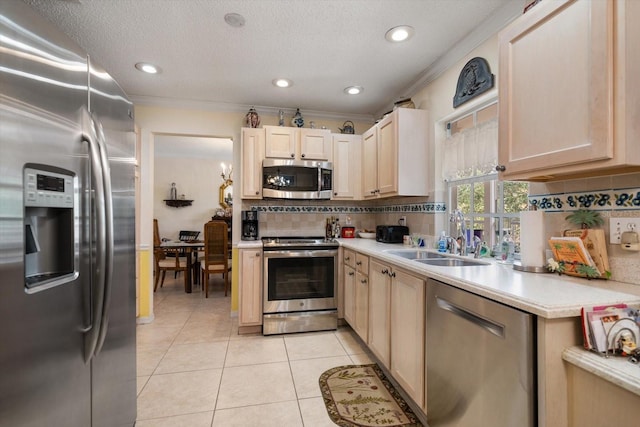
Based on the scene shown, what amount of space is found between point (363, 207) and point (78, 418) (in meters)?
3.29

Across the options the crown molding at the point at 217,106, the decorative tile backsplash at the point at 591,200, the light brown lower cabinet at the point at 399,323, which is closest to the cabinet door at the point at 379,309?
the light brown lower cabinet at the point at 399,323

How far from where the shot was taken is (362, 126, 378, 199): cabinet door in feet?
10.4

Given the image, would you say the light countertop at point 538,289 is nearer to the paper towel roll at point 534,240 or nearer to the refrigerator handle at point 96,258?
the paper towel roll at point 534,240

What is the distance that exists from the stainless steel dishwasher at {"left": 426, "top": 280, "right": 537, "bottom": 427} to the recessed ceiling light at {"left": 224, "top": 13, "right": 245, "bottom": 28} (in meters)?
2.01

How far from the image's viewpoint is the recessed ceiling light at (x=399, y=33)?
204cm

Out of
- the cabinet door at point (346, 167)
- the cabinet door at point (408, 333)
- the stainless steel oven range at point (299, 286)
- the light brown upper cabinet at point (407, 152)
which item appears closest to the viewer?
the cabinet door at point (408, 333)

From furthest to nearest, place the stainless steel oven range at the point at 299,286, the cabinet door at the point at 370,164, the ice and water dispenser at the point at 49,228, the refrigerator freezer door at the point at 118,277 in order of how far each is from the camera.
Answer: the cabinet door at the point at 370,164, the stainless steel oven range at the point at 299,286, the refrigerator freezer door at the point at 118,277, the ice and water dispenser at the point at 49,228

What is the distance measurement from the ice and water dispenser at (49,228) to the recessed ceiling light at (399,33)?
2075mm

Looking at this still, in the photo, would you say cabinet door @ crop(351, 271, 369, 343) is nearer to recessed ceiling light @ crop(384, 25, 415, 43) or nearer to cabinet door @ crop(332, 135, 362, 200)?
cabinet door @ crop(332, 135, 362, 200)

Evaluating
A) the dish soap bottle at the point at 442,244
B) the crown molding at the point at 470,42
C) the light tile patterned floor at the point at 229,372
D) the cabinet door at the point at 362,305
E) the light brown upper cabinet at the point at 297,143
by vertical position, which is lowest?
the light tile patterned floor at the point at 229,372

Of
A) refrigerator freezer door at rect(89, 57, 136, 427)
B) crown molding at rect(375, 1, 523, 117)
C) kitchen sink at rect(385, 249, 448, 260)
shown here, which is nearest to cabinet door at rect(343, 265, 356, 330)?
kitchen sink at rect(385, 249, 448, 260)

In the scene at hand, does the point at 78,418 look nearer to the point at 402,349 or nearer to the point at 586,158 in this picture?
the point at 402,349

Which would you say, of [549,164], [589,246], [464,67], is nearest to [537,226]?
[589,246]

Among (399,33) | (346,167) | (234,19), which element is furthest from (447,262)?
(234,19)
